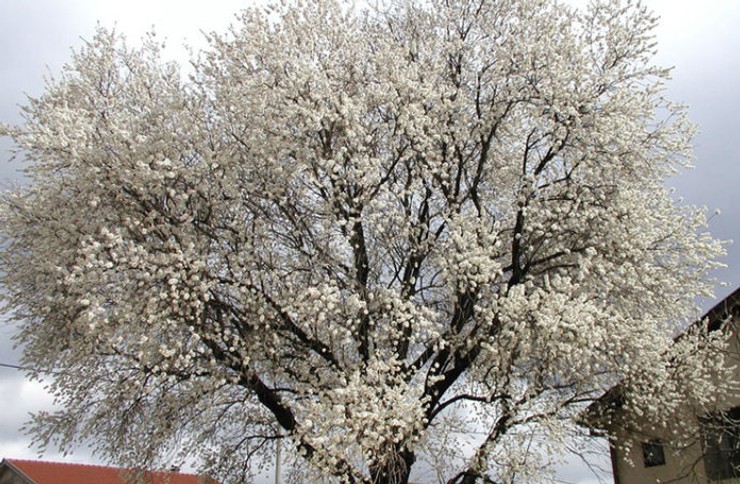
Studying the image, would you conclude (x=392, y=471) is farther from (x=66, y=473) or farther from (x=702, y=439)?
(x=66, y=473)

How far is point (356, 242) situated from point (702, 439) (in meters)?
7.70

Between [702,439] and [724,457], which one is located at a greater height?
[724,457]

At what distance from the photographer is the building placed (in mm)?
14055

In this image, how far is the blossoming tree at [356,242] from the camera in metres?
12.7

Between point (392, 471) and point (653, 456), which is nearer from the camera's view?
point (392, 471)

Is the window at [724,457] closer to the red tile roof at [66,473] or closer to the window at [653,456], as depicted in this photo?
the window at [653,456]

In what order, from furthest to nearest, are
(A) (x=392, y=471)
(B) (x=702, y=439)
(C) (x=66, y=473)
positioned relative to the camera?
(C) (x=66, y=473) < (B) (x=702, y=439) < (A) (x=392, y=471)

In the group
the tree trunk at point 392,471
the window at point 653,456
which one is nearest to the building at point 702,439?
the window at point 653,456

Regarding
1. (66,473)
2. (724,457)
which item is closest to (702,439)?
(724,457)

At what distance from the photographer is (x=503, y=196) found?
16.1 meters

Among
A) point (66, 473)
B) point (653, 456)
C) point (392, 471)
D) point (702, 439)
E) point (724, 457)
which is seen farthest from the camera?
point (66, 473)

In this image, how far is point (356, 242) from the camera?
1427 centimetres

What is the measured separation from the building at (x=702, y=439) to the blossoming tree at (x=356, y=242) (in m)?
0.61

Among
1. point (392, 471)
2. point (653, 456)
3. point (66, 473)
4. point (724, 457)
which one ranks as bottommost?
point (392, 471)
